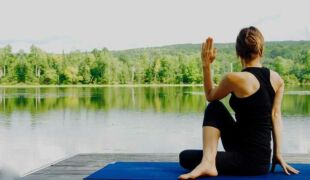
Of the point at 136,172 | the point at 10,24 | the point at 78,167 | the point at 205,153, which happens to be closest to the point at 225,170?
the point at 205,153

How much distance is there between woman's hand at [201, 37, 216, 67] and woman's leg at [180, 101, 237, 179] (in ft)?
0.71

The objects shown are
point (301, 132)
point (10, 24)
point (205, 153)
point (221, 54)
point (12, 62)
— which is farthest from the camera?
point (10, 24)

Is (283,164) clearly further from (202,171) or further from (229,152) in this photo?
(202,171)

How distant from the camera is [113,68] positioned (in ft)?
204

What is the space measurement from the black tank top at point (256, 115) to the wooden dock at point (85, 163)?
6.69 feet

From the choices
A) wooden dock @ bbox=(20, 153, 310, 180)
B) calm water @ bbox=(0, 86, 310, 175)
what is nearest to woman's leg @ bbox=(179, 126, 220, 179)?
wooden dock @ bbox=(20, 153, 310, 180)

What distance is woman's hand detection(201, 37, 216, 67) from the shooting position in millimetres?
2900

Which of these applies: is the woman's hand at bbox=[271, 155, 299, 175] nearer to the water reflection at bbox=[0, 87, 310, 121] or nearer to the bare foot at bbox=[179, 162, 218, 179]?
the bare foot at bbox=[179, 162, 218, 179]

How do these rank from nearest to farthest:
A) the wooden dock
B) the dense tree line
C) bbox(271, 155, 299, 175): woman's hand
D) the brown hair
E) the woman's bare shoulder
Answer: the brown hair, the woman's bare shoulder, bbox(271, 155, 299, 175): woman's hand, the wooden dock, the dense tree line

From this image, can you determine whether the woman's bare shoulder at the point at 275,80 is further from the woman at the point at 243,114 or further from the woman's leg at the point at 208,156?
the woman's leg at the point at 208,156

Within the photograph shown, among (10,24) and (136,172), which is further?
(10,24)

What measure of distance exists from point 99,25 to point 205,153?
7721 cm

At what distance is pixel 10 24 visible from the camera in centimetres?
7638

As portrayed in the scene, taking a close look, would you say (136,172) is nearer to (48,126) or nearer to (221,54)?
(48,126)
